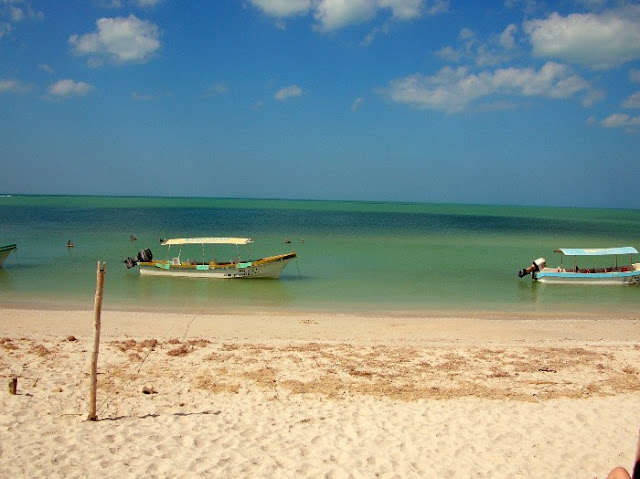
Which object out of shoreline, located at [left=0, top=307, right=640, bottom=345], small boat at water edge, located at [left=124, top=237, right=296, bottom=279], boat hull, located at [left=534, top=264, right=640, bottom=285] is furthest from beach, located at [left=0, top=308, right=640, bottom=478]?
boat hull, located at [left=534, top=264, right=640, bottom=285]

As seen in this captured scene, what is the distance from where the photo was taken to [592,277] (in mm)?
26609

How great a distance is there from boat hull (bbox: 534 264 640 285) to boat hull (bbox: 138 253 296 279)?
13.1 metres

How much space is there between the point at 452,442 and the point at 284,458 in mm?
2434

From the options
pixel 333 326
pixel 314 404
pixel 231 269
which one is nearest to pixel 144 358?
pixel 314 404

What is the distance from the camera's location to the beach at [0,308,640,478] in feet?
22.4

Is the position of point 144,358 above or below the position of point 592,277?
below

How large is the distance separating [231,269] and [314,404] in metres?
17.5

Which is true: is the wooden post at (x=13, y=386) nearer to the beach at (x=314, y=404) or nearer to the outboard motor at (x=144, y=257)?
the beach at (x=314, y=404)

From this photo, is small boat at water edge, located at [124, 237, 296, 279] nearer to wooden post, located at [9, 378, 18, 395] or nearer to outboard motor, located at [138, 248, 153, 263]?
outboard motor, located at [138, 248, 153, 263]

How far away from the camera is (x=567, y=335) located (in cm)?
1555

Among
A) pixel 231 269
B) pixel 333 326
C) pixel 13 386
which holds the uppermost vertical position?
pixel 231 269

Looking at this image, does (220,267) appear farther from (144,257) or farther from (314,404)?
(314,404)

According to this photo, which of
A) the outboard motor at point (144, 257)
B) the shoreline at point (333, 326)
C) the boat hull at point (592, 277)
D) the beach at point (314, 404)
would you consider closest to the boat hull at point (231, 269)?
the outboard motor at point (144, 257)

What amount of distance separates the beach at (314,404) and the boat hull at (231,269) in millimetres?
10674
